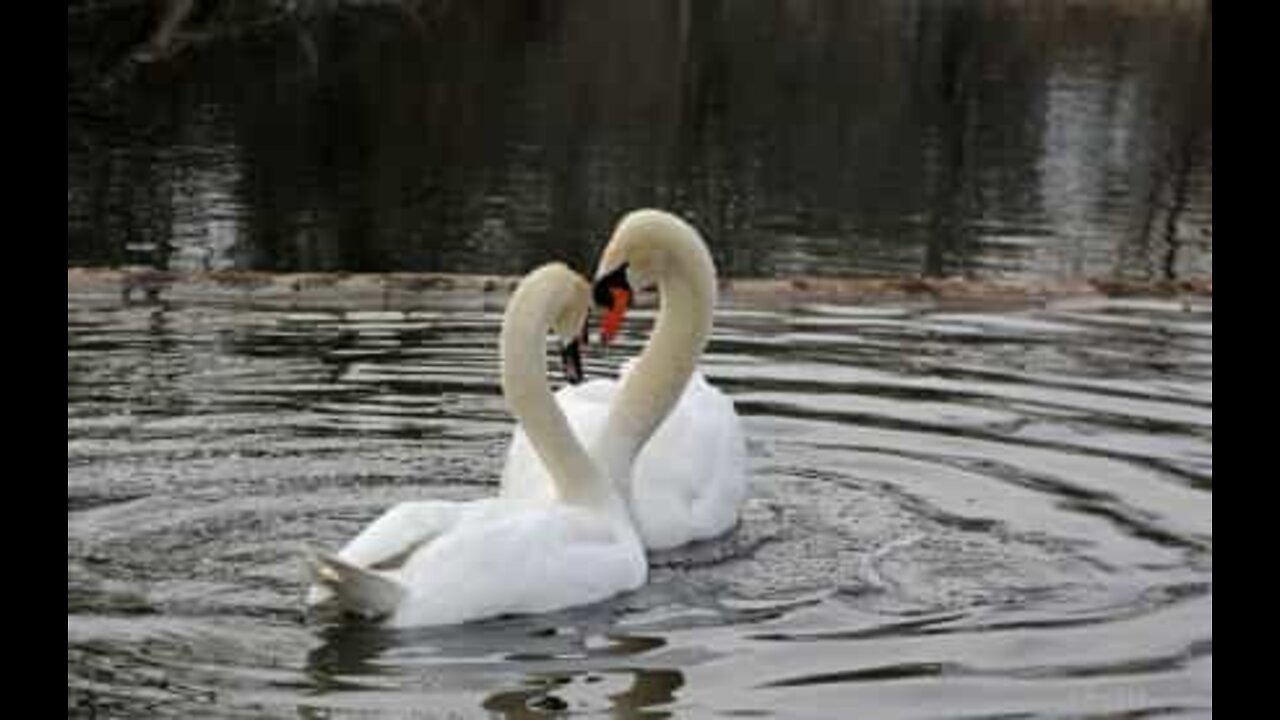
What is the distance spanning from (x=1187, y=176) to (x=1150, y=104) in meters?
7.93

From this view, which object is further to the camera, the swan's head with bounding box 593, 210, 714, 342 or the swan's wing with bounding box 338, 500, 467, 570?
the swan's head with bounding box 593, 210, 714, 342

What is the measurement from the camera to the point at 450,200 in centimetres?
2294

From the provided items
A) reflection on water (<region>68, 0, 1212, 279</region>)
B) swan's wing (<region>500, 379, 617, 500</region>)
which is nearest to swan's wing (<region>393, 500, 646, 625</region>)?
swan's wing (<region>500, 379, 617, 500</region>)

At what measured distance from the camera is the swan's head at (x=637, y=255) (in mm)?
8750

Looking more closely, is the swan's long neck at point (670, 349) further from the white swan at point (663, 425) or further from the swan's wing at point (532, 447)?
the swan's wing at point (532, 447)

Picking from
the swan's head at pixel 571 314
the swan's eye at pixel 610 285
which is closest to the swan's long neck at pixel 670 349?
the swan's eye at pixel 610 285

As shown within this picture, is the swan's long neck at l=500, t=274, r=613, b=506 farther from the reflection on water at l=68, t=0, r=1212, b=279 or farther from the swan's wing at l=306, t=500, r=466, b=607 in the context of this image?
the reflection on water at l=68, t=0, r=1212, b=279

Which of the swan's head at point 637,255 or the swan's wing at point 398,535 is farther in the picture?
the swan's head at point 637,255

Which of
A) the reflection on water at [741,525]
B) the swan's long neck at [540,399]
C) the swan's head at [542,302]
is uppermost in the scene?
the swan's head at [542,302]

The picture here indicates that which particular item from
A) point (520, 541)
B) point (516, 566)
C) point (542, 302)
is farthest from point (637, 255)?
point (516, 566)

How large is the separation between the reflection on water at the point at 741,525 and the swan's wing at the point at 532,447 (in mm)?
458

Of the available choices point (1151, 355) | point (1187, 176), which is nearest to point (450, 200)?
point (1187, 176)

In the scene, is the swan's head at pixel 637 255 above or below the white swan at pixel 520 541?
above

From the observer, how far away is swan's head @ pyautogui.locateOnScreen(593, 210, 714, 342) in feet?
28.7
